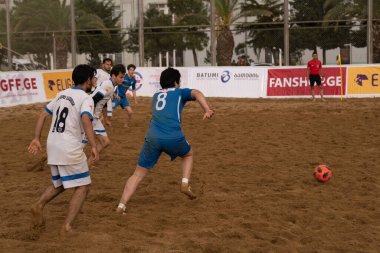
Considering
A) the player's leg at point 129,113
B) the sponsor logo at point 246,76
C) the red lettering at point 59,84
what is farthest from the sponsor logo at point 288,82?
the player's leg at point 129,113

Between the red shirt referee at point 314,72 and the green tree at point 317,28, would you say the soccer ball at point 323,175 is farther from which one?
the green tree at point 317,28

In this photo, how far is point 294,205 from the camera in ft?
22.9

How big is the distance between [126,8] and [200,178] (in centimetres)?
2123

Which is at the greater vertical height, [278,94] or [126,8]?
[126,8]

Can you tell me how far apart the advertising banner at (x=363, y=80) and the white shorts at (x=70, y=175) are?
1764cm

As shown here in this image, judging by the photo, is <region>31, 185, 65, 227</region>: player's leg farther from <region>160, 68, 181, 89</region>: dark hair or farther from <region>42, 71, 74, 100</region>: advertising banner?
<region>42, 71, 74, 100</region>: advertising banner

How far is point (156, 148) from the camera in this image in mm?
6625

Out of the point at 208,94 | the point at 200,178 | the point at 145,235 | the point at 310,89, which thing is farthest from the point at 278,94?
the point at 145,235

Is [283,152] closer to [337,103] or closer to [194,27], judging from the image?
[337,103]

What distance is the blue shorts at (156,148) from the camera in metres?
6.59

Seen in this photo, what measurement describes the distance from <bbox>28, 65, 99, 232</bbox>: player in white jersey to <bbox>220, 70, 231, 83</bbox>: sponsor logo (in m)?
17.8

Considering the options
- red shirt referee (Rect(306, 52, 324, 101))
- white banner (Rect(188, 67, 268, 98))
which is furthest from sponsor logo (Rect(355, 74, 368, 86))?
white banner (Rect(188, 67, 268, 98))

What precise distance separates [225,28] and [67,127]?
2158 centimetres

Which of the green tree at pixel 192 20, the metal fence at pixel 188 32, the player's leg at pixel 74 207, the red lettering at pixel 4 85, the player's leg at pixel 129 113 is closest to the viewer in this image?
the player's leg at pixel 74 207
